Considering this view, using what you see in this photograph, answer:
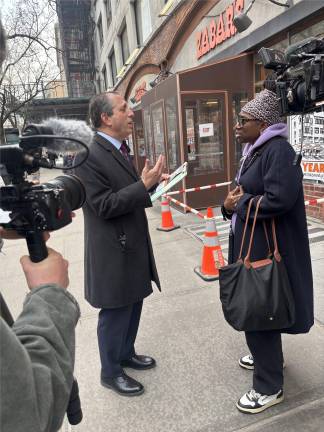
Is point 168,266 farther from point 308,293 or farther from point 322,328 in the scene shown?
point 308,293

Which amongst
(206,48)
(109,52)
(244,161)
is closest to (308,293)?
(244,161)

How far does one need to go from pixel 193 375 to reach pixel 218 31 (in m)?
7.32

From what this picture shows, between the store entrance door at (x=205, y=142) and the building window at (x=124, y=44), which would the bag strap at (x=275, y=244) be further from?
the building window at (x=124, y=44)

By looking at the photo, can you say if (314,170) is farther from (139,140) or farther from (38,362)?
(139,140)

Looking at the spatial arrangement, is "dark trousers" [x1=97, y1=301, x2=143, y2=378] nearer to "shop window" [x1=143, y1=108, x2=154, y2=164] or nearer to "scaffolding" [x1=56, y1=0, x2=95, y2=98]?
"shop window" [x1=143, y1=108, x2=154, y2=164]

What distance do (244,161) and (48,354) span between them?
179cm

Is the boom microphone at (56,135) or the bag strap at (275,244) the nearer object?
the boom microphone at (56,135)

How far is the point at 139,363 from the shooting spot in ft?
9.15

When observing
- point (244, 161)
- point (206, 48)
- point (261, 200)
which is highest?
point (206, 48)

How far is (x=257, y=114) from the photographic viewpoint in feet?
7.13

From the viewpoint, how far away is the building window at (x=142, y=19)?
1312 cm

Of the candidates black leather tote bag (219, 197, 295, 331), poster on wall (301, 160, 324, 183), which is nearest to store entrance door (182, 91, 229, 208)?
poster on wall (301, 160, 324, 183)

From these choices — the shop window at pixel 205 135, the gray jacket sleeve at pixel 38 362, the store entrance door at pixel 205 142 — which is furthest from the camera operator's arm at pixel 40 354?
the shop window at pixel 205 135

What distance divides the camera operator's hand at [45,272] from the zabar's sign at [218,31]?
709 centimetres
